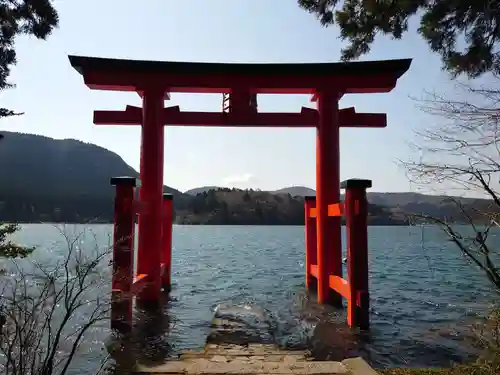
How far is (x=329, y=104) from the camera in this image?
323 inches

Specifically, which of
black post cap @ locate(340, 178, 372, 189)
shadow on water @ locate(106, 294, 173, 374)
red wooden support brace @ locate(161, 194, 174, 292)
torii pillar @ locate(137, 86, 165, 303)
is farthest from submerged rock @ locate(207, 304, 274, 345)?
red wooden support brace @ locate(161, 194, 174, 292)

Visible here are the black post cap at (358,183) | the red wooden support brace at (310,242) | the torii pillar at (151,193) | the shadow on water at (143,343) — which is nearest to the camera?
the shadow on water at (143,343)

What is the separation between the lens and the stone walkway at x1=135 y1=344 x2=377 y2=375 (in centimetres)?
419

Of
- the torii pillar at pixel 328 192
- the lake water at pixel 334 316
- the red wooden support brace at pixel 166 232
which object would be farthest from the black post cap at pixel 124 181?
the red wooden support brace at pixel 166 232

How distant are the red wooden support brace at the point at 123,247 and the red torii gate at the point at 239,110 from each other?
128 cm

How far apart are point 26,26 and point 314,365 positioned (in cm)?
461

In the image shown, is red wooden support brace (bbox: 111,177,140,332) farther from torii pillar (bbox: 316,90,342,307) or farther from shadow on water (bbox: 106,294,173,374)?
torii pillar (bbox: 316,90,342,307)

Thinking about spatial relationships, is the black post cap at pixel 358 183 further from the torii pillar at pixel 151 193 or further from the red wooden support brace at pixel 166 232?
the red wooden support brace at pixel 166 232

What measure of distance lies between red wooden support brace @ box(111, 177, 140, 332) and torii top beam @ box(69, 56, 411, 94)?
7.64 ft

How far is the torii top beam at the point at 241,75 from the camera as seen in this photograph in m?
7.82

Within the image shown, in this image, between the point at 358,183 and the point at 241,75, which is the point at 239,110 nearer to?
the point at 241,75

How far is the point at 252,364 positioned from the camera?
456cm

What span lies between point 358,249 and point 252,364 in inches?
104

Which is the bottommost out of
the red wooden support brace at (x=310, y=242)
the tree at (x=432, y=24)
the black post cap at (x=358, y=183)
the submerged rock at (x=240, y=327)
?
the submerged rock at (x=240, y=327)
